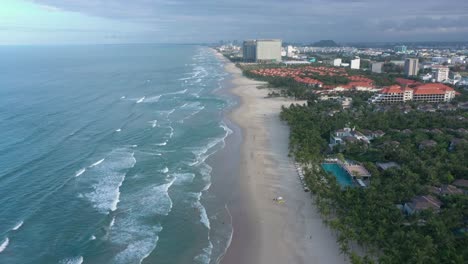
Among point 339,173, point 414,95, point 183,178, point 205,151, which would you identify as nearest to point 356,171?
point 339,173

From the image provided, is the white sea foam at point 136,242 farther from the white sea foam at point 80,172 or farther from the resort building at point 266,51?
the resort building at point 266,51

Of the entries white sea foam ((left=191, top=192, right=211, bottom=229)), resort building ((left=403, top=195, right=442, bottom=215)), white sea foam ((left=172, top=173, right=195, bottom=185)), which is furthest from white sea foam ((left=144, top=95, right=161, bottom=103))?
resort building ((left=403, top=195, right=442, bottom=215))

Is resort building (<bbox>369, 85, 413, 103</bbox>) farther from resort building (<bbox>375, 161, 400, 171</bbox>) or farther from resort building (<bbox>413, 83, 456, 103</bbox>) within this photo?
resort building (<bbox>375, 161, 400, 171</bbox>)

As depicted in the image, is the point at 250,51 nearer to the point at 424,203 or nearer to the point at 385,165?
the point at 385,165

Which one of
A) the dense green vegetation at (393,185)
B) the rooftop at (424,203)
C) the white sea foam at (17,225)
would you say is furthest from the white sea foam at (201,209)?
the rooftop at (424,203)

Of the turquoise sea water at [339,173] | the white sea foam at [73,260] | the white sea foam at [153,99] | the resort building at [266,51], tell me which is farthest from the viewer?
the resort building at [266,51]

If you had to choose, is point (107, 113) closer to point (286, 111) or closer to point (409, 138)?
point (286, 111)
